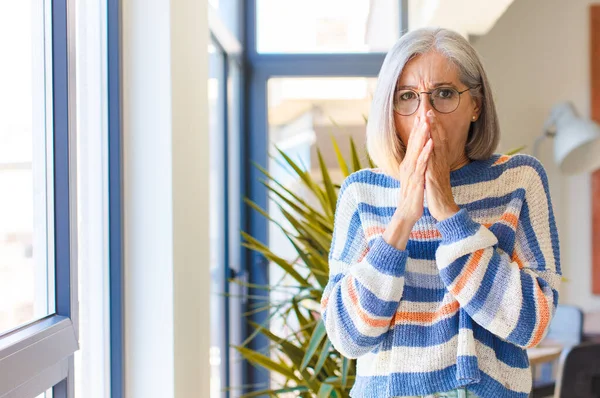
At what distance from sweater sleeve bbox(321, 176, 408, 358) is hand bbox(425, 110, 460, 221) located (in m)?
0.10

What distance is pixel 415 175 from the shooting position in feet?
4.09

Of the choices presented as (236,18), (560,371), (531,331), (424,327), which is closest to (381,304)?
(424,327)

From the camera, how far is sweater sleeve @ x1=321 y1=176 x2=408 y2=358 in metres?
1.22

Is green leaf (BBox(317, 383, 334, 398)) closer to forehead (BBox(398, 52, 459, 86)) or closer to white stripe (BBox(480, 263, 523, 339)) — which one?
white stripe (BBox(480, 263, 523, 339))

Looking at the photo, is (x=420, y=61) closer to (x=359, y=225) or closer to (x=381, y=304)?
(x=359, y=225)

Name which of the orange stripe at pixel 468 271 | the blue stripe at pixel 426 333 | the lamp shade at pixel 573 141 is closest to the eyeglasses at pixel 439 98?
the orange stripe at pixel 468 271

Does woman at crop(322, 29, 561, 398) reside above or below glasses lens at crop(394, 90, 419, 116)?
below

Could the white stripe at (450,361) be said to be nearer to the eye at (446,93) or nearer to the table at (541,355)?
the eye at (446,93)

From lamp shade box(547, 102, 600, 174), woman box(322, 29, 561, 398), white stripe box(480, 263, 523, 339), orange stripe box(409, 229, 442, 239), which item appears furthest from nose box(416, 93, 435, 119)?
lamp shade box(547, 102, 600, 174)

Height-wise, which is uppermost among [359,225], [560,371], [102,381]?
[359,225]

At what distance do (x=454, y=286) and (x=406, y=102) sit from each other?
34 centimetres

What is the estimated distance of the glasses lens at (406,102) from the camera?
129 centimetres

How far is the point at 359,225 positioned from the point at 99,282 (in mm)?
693

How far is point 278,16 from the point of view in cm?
392
